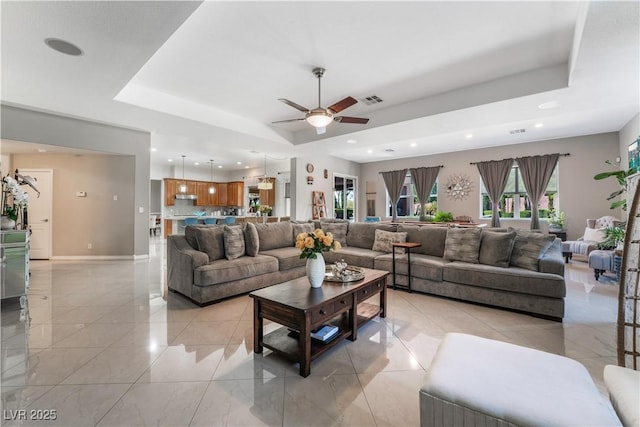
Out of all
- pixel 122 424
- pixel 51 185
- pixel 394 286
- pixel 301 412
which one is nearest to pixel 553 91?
pixel 394 286

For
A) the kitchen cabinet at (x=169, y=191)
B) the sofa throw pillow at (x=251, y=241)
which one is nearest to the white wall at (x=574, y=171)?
the sofa throw pillow at (x=251, y=241)

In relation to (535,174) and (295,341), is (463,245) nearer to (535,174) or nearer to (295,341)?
(295,341)

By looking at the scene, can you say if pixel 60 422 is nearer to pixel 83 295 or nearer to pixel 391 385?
pixel 391 385

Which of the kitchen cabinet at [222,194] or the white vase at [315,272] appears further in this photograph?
the kitchen cabinet at [222,194]

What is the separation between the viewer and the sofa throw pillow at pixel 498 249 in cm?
341

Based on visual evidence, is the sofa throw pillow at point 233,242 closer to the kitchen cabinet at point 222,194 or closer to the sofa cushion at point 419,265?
the sofa cushion at point 419,265

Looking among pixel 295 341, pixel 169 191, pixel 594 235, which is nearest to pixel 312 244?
pixel 295 341

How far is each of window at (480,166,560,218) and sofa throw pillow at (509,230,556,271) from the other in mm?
4725

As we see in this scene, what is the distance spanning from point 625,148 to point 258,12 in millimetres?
7360

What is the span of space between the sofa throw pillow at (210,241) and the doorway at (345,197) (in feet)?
19.5

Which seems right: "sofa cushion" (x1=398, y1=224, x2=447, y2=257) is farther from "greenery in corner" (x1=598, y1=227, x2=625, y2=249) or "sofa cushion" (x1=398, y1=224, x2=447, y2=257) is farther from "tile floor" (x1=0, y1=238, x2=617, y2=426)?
"greenery in corner" (x1=598, y1=227, x2=625, y2=249)

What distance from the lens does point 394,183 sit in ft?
30.6

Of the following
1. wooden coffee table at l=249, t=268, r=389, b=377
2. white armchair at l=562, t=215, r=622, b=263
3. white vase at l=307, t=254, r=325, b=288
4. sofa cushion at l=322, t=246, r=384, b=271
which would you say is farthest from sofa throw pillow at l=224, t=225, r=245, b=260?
white armchair at l=562, t=215, r=622, b=263

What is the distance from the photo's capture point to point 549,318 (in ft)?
9.52
